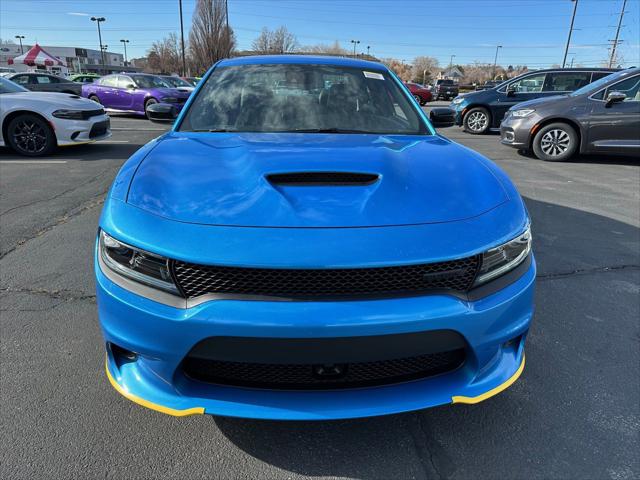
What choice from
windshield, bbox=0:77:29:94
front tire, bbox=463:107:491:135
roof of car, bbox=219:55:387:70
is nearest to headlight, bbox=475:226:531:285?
roof of car, bbox=219:55:387:70

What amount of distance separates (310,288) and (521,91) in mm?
12092

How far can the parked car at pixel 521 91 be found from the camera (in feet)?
36.7

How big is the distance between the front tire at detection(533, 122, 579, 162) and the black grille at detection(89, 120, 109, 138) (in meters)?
8.29

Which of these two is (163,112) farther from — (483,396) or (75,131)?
(75,131)

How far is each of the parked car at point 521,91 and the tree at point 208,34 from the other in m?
37.7

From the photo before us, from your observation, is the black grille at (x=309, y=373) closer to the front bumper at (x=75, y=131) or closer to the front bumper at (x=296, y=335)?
the front bumper at (x=296, y=335)

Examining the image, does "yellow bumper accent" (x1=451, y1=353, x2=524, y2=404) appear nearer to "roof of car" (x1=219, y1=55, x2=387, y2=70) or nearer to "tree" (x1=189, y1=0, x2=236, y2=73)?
"roof of car" (x1=219, y1=55, x2=387, y2=70)

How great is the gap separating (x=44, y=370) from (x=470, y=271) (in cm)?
216

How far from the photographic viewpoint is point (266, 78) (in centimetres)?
300

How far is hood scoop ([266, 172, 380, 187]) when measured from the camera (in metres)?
1.76

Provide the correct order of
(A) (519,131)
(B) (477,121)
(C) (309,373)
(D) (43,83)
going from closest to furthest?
(C) (309,373), (A) (519,131), (B) (477,121), (D) (43,83)

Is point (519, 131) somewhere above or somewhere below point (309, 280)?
above

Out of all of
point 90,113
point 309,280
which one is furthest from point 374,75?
point 90,113

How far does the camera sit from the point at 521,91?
37.5 ft
